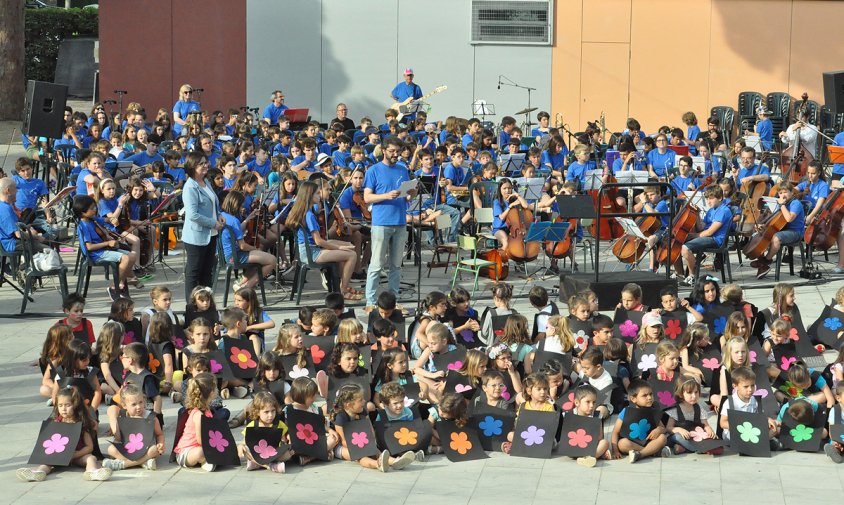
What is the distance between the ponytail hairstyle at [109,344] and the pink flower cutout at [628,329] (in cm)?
457

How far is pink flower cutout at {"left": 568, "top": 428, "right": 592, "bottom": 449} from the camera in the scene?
9641 mm

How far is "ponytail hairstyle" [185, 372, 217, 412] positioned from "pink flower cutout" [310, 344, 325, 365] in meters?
1.58

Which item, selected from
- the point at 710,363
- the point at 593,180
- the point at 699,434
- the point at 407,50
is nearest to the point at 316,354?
the point at 699,434

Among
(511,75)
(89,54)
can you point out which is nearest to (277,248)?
(511,75)

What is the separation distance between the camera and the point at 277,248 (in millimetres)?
15352

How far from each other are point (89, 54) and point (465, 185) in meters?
18.2

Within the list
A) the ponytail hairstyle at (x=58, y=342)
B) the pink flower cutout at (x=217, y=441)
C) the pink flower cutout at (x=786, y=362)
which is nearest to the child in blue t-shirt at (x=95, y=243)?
the ponytail hairstyle at (x=58, y=342)

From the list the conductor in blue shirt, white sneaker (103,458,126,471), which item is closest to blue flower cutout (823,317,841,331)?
the conductor in blue shirt

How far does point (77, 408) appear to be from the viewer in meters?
9.34

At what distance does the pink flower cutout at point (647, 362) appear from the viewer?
1086 cm

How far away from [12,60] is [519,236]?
56.1 feet

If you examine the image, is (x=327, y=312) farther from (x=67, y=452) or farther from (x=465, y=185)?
(x=465, y=185)

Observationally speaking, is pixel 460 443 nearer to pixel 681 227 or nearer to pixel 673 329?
pixel 673 329

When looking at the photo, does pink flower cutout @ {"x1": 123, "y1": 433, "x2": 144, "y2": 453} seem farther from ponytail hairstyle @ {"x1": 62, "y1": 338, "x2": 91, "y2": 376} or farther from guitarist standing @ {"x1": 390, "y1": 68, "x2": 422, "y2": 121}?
guitarist standing @ {"x1": 390, "y1": 68, "x2": 422, "y2": 121}
